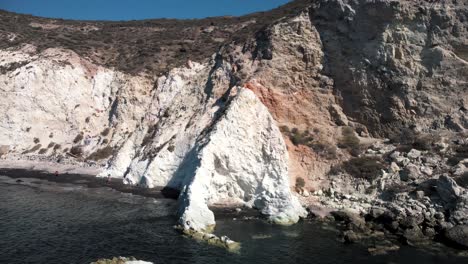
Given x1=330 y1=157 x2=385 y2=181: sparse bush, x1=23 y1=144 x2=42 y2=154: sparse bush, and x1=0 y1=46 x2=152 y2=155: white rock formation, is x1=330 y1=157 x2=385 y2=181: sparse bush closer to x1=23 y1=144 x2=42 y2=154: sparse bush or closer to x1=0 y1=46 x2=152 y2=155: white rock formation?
x1=0 y1=46 x2=152 y2=155: white rock formation

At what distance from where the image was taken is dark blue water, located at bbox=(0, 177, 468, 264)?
891 inches

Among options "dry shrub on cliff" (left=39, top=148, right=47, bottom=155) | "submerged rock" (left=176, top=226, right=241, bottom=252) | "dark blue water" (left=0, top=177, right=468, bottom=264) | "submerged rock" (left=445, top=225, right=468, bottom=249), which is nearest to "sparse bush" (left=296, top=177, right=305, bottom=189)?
"dark blue water" (left=0, top=177, right=468, bottom=264)

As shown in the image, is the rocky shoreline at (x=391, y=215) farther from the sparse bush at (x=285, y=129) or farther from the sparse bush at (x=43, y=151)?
the sparse bush at (x=43, y=151)

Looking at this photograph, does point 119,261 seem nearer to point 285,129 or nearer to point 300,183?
point 300,183

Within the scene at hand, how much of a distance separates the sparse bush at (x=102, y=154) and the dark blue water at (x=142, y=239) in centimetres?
2164

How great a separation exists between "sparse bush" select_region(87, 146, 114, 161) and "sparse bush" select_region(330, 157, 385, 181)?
3415 cm

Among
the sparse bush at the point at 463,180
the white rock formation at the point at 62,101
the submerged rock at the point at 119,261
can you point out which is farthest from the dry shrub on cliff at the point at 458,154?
the white rock formation at the point at 62,101

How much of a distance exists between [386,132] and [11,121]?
2196 inches

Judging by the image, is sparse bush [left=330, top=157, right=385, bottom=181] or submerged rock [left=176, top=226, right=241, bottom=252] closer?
submerged rock [left=176, top=226, right=241, bottom=252]

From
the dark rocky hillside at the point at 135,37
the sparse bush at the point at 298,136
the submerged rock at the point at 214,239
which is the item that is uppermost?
the dark rocky hillside at the point at 135,37

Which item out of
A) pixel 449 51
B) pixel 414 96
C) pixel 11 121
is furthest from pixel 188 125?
pixel 11 121

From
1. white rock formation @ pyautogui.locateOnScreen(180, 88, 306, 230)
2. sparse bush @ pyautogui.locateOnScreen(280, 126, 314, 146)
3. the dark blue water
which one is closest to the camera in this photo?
the dark blue water

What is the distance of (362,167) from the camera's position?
116ft

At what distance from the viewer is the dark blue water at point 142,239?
22.6m
